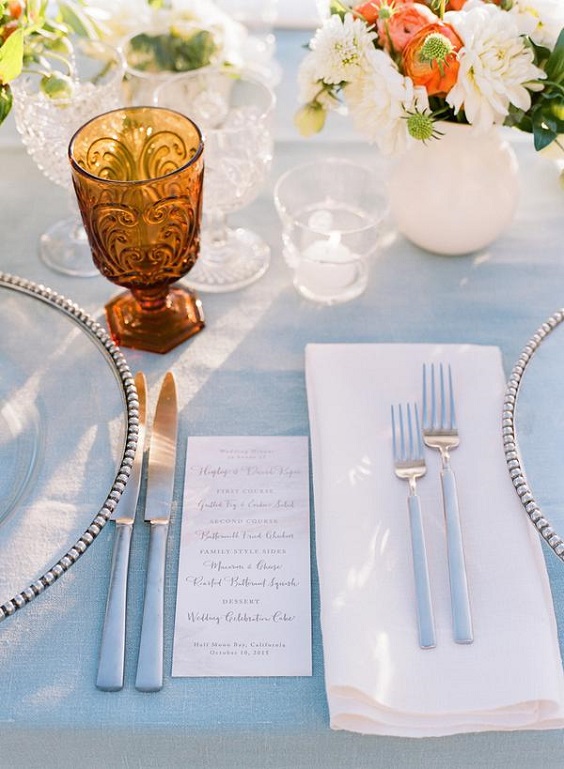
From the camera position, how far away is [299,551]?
30.4 inches

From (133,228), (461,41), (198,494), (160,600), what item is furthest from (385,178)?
(160,600)

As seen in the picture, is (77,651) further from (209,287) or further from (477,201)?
(477,201)

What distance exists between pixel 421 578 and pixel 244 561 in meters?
0.15

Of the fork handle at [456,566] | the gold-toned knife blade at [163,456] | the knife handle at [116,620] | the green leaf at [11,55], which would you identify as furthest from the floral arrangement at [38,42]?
the fork handle at [456,566]

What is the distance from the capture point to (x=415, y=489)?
79 centimetres

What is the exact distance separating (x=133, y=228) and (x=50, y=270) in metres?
0.22

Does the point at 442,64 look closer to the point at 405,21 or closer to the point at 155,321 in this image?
the point at 405,21

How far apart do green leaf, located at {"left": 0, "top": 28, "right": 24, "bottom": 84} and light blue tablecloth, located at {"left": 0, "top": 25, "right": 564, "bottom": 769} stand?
25cm

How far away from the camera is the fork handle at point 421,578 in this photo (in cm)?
68

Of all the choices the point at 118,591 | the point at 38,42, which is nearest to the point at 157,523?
the point at 118,591

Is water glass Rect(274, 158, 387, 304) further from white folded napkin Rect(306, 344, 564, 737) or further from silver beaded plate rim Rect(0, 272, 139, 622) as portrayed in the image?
silver beaded plate rim Rect(0, 272, 139, 622)

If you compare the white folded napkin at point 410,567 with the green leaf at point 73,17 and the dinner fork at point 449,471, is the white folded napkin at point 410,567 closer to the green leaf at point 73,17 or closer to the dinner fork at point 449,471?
the dinner fork at point 449,471

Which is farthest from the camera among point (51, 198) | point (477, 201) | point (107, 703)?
point (51, 198)

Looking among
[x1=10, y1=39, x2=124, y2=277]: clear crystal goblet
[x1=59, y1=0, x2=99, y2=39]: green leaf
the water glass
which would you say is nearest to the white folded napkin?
the water glass
